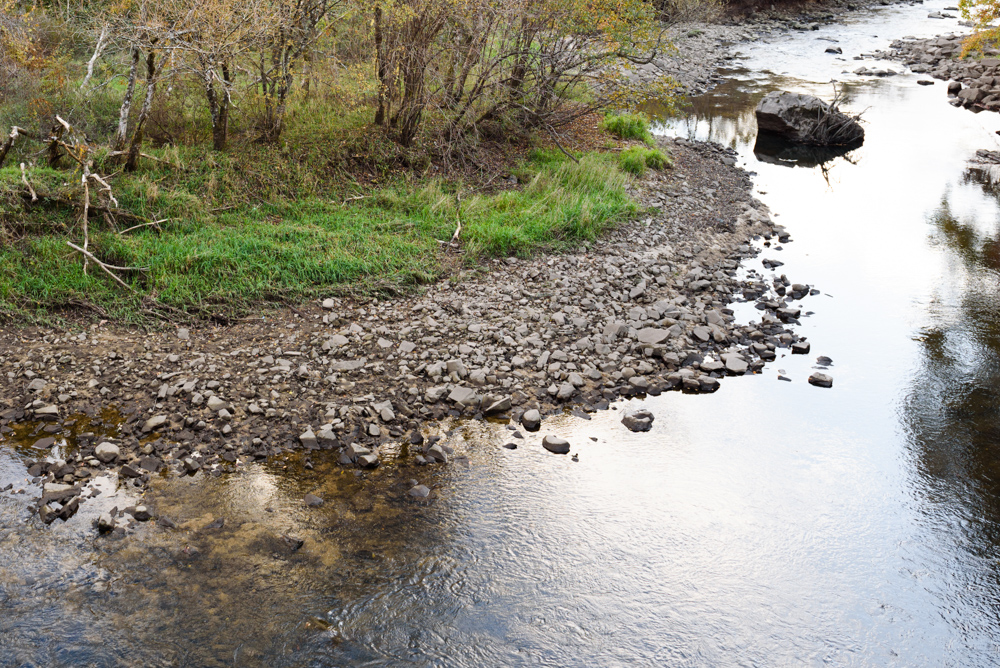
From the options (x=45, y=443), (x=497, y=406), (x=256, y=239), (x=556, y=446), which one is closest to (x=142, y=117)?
(x=256, y=239)

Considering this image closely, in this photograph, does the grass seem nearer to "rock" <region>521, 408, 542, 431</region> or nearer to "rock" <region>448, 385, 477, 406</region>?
"rock" <region>448, 385, 477, 406</region>

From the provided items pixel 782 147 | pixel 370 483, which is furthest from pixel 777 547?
pixel 782 147

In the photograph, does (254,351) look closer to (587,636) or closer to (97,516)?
(97,516)

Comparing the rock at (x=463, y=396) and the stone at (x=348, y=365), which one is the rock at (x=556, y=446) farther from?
the stone at (x=348, y=365)

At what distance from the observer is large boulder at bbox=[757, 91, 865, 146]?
17766mm

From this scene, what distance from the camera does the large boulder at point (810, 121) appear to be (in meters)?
17.8

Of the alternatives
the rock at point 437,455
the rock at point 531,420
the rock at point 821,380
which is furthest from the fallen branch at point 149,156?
the rock at point 821,380

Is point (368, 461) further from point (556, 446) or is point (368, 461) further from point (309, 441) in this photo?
point (556, 446)

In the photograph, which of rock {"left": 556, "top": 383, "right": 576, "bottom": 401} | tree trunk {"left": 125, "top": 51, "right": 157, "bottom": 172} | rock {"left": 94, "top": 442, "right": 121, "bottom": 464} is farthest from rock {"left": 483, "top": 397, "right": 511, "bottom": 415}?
tree trunk {"left": 125, "top": 51, "right": 157, "bottom": 172}

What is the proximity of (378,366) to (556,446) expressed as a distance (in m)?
2.12

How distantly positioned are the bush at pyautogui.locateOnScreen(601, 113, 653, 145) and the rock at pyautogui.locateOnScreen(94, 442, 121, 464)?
1213 cm

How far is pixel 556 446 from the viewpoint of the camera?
23.1ft

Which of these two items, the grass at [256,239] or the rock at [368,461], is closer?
the rock at [368,461]

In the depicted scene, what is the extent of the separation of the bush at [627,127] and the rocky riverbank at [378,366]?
6078 millimetres
